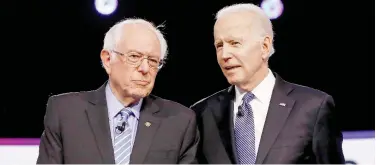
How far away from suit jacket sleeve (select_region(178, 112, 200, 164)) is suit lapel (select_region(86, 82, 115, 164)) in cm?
28

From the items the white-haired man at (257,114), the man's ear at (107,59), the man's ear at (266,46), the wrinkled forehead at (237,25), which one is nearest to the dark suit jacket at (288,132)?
the white-haired man at (257,114)

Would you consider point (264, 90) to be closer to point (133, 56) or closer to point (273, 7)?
point (133, 56)

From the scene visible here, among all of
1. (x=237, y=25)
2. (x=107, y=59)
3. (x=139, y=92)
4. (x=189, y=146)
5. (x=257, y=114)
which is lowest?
(x=189, y=146)

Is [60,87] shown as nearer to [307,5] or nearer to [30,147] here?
[30,147]

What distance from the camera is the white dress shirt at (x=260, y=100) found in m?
2.21

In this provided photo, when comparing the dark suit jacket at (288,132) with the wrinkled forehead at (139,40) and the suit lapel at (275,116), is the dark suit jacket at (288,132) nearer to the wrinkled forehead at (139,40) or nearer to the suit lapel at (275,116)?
the suit lapel at (275,116)

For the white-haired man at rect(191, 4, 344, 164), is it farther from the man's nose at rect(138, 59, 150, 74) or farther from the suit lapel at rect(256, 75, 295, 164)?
the man's nose at rect(138, 59, 150, 74)

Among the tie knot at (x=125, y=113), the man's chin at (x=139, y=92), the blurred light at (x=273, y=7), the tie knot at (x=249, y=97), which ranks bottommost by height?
the tie knot at (x=125, y=113)

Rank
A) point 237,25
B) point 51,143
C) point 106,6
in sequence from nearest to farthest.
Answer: point 51,143
point 237,25
point 106,6

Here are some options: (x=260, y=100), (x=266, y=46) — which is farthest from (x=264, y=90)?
(x=266, y=46)

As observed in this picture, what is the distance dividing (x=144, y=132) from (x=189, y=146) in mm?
193

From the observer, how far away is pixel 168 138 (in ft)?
6.82

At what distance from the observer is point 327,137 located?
2.15 meters

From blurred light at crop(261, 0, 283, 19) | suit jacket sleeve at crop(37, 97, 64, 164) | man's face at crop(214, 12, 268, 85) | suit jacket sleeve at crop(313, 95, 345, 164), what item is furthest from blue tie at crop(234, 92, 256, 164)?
blurred light at crop(261, 0, 283, 19)
